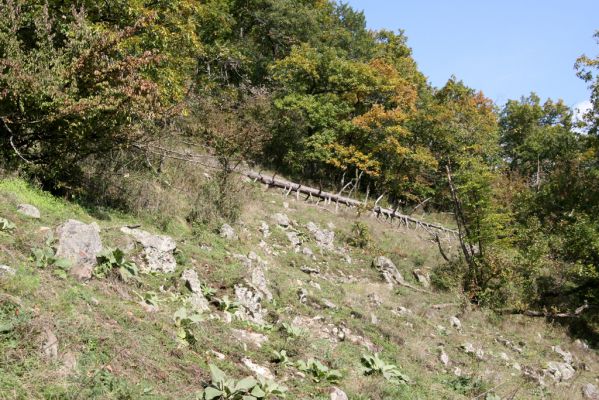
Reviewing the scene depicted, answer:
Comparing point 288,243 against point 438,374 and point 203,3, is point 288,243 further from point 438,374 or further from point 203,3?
point 203,3

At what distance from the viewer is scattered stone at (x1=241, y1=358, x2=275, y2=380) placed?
20.4ft

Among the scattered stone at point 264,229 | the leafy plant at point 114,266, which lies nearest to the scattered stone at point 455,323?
the scattered stone at point 264,229

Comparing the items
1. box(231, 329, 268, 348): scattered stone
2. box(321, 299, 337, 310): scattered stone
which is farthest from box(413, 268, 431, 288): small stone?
box(231, 329, 268, 348): scattered stone

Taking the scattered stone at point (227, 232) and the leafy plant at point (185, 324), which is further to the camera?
the scattered stone at point (227, 232)

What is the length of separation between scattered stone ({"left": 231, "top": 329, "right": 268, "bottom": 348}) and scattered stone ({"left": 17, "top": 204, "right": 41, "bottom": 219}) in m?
3.80

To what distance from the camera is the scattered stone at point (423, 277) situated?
618 inches

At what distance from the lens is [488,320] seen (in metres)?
14.0

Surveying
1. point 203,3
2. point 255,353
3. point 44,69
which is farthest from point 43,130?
point 203,3

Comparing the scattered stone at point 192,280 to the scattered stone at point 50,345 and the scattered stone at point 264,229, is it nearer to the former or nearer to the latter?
the scattered stone at point 50,345

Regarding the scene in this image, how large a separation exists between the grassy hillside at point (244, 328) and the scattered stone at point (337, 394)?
90 mm

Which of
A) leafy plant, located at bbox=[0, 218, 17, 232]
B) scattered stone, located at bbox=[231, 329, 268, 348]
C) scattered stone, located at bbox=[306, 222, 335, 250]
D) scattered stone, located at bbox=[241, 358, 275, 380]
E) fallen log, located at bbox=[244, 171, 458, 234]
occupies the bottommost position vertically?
scattered stone, located at bbox=[241, 358, 275, 380]

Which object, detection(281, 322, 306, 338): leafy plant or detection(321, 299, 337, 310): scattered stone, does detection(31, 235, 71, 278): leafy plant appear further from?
detection(321, 299, 337, 310): scattered stone

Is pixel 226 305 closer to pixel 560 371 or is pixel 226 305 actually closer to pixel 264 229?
pixel 264 229

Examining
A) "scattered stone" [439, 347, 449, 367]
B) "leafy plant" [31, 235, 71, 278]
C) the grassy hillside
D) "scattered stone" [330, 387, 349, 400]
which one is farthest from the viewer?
"scattered stone" [439, 347, 449, 367]
